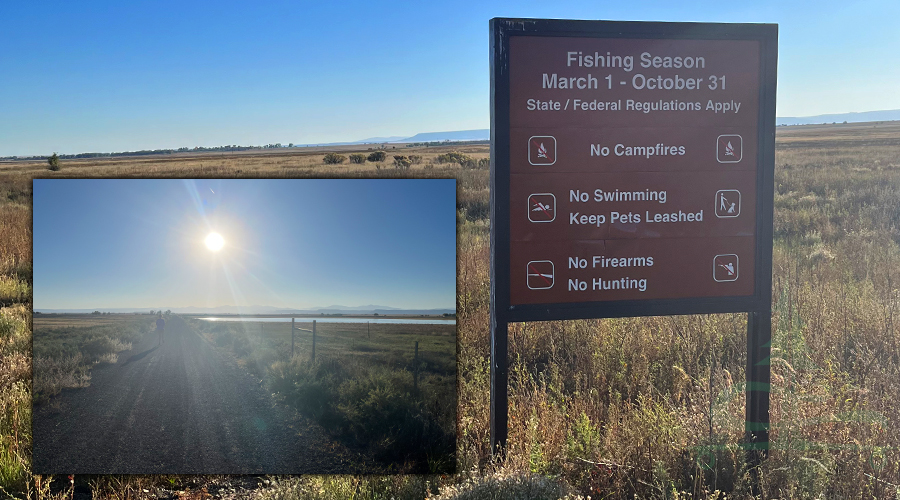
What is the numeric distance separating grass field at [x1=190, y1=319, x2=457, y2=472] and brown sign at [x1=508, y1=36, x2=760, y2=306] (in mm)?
1022

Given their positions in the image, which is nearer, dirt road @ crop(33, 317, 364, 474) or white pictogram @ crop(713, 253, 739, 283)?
Answer: dirt road @ crop(33, 317, 364, 474)

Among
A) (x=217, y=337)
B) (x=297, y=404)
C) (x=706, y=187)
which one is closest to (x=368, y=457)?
(x=297, y=404)

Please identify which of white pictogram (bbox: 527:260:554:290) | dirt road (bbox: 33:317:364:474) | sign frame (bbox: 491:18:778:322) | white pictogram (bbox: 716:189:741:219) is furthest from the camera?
white pictogram (bbox: 716:189:741:219)

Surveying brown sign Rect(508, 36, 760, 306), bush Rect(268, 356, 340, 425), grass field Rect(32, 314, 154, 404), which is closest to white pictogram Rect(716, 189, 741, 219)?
brown sign Rect(508, 36, 760, 306)

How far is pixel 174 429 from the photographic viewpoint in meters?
4.14

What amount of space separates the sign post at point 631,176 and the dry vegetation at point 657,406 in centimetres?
40

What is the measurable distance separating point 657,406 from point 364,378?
2.32 m

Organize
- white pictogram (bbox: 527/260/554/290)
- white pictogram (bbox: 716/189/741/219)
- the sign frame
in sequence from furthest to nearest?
1. white pictogram (bbox: 716/189/741/219)
2. white pictogram (bbox: 527/260/554/290)
3. the sign frame

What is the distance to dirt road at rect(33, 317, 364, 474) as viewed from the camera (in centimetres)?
413

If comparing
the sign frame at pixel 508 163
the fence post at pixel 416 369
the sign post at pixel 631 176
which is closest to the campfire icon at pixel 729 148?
the sign post at pixel 631 176

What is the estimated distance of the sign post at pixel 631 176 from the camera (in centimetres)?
386

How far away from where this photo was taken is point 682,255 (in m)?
4.17

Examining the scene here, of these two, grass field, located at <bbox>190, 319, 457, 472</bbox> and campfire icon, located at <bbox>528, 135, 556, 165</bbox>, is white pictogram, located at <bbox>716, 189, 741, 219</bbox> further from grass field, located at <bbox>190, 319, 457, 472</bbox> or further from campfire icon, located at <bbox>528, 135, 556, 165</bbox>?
grass field, located at <bbox>190, 319, 457, 472</bbox>

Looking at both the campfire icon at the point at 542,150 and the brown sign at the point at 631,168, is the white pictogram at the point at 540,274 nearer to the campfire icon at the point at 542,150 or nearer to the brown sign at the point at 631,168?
the brown sign at the point at 631,168
